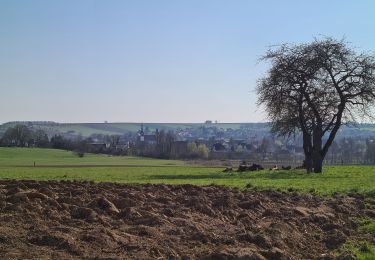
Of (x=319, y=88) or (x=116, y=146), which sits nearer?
(x=319, y=88)

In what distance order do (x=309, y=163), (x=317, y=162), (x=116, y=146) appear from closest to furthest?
1. (x=317, y=162)
2. (x=309, y=163)
3. (x=116, y=146)

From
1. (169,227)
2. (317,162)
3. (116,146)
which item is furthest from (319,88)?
(116,146)

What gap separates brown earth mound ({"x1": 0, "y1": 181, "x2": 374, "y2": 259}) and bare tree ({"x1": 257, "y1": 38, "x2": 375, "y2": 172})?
21118 mm

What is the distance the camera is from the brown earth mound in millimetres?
8133

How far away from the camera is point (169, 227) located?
33.1 ft

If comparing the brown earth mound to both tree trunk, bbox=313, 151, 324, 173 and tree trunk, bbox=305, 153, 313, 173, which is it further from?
tree trunk, bbox=305, 153, 313, 173

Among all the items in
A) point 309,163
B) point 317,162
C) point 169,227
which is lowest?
point 169,227

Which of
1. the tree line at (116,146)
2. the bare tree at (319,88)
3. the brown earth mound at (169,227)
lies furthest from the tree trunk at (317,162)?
the tree line at (116,146)

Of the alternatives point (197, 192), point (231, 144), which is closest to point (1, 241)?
point (197, 192)

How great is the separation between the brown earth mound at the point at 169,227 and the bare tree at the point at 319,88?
69.3 ft

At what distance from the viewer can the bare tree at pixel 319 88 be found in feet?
114

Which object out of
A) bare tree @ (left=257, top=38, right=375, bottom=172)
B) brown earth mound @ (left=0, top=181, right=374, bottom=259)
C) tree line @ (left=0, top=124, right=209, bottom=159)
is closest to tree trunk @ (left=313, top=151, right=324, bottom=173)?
bare tree @ (left=257, top=38, right=375, bottom=172)

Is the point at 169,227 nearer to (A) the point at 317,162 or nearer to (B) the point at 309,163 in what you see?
(A) the point at 317,162

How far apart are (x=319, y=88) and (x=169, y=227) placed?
28487 millimetres
